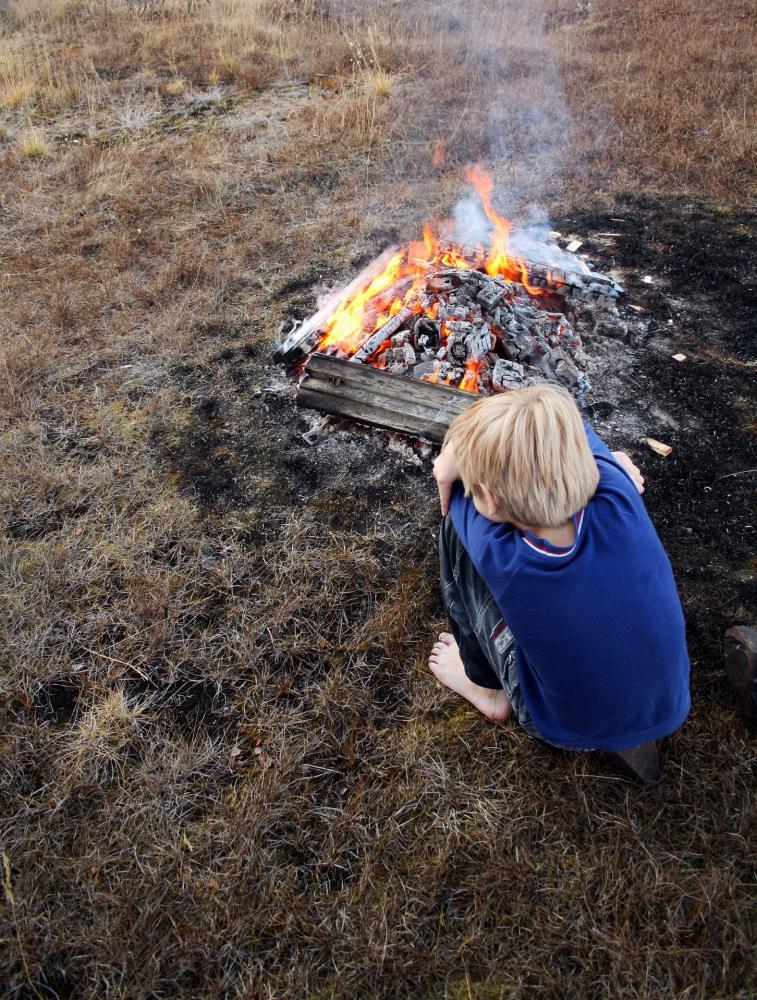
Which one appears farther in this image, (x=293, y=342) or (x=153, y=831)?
(x=293, y=342)

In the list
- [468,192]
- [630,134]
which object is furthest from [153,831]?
[630,134]

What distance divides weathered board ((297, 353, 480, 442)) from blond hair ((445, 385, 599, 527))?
1.71m

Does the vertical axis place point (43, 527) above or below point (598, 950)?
above

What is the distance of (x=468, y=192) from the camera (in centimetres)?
614

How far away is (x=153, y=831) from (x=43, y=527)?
193 cm

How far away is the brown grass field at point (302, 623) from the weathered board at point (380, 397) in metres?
0.19

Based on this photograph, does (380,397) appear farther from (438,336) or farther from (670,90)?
(670,90)

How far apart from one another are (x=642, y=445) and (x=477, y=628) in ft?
6.51

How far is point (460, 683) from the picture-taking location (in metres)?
2.52

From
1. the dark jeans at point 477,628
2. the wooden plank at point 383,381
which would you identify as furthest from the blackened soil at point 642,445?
the dark jeans at point 477,628

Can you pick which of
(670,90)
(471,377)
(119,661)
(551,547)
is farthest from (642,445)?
(670,90)

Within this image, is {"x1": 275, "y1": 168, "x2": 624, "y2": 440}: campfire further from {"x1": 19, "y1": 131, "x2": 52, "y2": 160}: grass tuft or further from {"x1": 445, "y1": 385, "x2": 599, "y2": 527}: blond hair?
{"x1": 19, "y1": 131, "x2": 52, "y2": 160}: grass tuft

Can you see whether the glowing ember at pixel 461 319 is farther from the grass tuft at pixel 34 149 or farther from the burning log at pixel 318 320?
the grass tuft at pixel 34 149

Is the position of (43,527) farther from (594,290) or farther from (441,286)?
(594,290)
